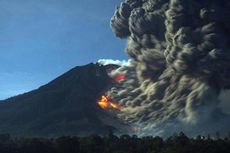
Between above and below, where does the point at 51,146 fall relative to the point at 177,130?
below

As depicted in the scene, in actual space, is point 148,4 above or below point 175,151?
above

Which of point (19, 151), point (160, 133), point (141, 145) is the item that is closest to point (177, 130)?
point (160, 133)

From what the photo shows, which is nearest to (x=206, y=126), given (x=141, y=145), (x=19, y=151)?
(x=141, y=145)

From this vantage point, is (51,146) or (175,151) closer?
(175,151)

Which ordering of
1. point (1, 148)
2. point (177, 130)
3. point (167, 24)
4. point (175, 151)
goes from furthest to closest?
point (177, 130) < point (167, 24) < point (1, 148) < point (175, 151)

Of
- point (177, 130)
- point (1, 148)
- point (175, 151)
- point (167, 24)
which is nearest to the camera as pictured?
point (175, 151)

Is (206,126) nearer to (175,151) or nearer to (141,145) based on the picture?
(141,145)

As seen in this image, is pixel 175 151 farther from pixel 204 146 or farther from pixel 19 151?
pixel 19 151

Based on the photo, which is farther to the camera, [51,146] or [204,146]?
[51,146]

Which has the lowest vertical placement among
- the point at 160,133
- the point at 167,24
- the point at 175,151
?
the point at 175,151
